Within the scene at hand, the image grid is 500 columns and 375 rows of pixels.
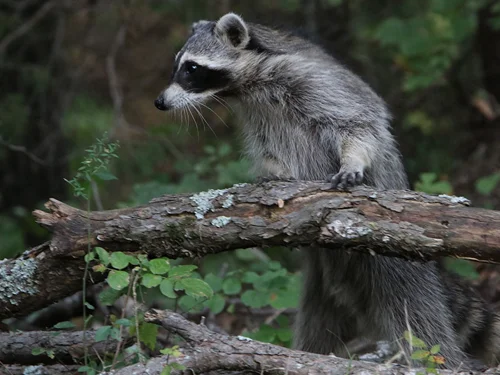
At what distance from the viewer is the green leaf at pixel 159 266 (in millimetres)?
3317

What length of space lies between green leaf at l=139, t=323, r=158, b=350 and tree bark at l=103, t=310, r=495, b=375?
83mm

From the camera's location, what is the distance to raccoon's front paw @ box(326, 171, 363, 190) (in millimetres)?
3628

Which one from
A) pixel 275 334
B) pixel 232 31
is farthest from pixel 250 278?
pixel 232 31

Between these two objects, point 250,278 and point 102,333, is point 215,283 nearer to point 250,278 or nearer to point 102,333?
point 250,278

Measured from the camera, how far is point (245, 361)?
125 inches

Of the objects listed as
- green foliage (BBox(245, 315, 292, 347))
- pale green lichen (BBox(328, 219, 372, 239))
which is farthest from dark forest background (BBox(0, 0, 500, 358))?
pale green lichen (BBox(328, 219, 372, 239))

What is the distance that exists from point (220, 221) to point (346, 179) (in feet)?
2.30

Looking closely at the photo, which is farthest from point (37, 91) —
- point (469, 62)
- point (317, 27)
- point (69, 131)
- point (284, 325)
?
point (469, 62)

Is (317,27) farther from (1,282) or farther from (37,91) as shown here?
(1,282)

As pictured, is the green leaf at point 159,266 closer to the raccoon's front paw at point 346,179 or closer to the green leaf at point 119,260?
the green leaf at point 119,260

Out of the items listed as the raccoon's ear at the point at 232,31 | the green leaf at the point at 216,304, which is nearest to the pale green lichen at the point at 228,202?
the green leaf at the point at 216,304

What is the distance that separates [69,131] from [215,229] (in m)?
5.36

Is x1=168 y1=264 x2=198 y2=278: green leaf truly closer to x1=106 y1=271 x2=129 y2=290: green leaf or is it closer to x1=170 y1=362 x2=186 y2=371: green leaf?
x1=106 y1=271 x2=129 y2=290: green leaf

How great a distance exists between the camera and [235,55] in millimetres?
4824
